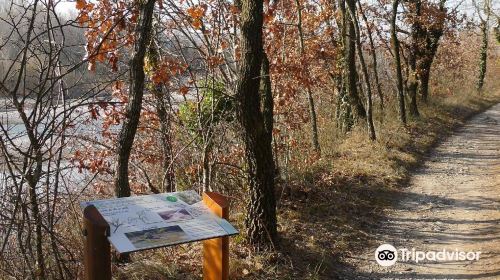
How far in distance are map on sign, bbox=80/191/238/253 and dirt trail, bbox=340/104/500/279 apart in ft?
9.63

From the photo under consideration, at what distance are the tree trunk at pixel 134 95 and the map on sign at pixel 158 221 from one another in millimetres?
1342

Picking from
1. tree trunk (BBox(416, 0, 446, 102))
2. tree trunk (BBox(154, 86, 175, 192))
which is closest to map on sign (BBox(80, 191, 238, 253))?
tree trunk (BBox(154, 86, 175, 192))

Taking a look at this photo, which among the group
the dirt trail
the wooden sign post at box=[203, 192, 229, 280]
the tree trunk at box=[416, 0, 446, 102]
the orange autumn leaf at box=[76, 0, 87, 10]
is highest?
the tree trunk at box=[416, 0, 446, 102]

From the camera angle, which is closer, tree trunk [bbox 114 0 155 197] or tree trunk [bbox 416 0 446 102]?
tree trunk [bbox 114 0 155 197]

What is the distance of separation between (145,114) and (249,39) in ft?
11.4

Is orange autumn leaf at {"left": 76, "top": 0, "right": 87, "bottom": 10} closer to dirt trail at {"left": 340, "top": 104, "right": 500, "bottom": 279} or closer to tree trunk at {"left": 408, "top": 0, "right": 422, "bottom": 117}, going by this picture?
dirt trail at {"left": 340, "top": 104, "right": 500, "bottom": 279}

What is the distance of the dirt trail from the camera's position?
19.6 ft

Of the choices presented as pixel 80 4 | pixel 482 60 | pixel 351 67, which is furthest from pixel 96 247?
pixel 482 60

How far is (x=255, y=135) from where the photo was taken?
18.4 feet

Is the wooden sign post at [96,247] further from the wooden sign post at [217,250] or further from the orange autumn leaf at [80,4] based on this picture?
the orange autumn leaf at [80,4]

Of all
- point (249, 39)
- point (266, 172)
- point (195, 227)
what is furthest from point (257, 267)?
point (249, 39)

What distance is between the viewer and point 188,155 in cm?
802

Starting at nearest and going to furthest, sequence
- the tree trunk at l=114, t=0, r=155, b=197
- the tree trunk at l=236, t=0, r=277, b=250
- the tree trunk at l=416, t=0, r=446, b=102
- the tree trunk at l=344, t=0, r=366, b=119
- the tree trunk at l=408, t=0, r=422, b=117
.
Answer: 1. the tree trunk at l=114, t=0, r=155, b=197
2. the tree trunk at l=236, t=0, r=277, b=250
3. the tree trunk at l=344, t=0, r=366, b=119
4. the tree trunk at l=408, t=0, r=422, b=117
5. the tree trunk at l=416, t=0, r=446, b=102

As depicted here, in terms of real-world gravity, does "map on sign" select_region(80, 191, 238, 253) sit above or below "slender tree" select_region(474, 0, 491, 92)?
below
